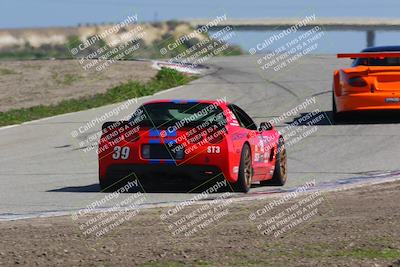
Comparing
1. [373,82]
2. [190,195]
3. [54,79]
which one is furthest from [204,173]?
[54,79]

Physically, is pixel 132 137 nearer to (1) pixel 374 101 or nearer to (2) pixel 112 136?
(2) pixel 112 136

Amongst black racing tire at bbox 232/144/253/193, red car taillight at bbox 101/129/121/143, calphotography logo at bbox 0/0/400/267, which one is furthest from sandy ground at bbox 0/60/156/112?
black racing tire at bbox 232/144/253/193

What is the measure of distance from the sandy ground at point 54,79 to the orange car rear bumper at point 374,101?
9.89m

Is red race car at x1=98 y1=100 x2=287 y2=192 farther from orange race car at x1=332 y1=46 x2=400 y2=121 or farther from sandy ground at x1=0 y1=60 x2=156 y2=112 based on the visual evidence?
sandy ground at x1=0 y1=60 x2=156 y2=112

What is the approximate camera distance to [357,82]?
19781mm

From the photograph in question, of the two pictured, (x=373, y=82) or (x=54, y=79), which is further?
(x=54, y=79)

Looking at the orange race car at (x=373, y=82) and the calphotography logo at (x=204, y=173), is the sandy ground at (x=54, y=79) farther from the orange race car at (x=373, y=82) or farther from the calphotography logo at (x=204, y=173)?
the orange race car at (x=373, y=82)

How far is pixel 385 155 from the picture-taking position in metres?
16.2

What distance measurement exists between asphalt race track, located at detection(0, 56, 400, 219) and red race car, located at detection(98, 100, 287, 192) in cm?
26

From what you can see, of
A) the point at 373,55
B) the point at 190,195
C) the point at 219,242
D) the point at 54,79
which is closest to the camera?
the point at 219,242

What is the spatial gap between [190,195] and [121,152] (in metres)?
0.91

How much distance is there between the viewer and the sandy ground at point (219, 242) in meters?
7.15

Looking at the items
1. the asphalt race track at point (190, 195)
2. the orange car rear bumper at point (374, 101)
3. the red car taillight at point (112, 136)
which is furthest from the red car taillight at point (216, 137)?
the orange car rear bumper at point (374, 101)

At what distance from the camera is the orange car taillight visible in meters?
19.7
